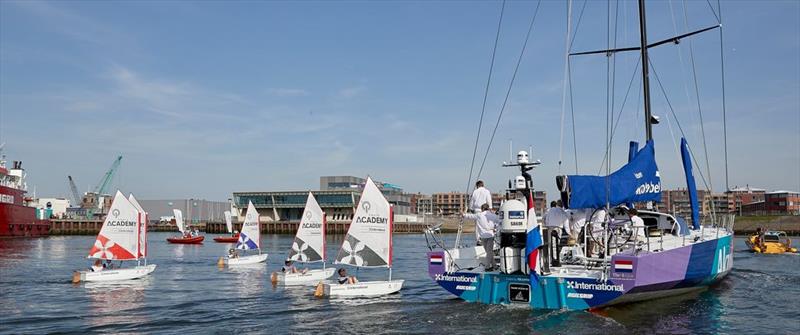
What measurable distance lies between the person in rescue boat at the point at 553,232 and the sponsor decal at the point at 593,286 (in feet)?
2.57

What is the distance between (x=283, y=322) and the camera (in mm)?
17125

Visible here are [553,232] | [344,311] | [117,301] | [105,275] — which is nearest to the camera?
[553,232]

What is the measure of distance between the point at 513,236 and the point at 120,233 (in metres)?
23.4

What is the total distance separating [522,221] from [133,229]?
23346 millimetres

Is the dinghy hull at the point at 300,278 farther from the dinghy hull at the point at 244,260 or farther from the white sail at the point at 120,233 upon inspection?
the dinghy hull at the point at 244,260

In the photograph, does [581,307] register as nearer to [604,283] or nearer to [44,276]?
[604,283]

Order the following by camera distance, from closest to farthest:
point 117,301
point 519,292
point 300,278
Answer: point 519,292 → point 117,301 → point 300,278

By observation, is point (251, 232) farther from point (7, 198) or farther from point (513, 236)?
point (7, 198)

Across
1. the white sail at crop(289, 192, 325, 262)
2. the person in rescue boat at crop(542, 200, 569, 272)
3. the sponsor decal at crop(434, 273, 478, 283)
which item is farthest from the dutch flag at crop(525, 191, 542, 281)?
A: the white sail at crop(289, 192, 325, 262)

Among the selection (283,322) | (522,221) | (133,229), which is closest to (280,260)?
(133,229)

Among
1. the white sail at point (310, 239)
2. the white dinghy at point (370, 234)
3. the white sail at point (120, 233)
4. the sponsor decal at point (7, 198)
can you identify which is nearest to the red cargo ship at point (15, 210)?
the sponsor decal at point (7, 198)

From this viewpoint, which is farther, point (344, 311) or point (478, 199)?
point (344, 311)

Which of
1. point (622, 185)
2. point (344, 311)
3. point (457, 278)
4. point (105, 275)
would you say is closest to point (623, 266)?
point (622, 185)

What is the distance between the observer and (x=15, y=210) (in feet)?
294
